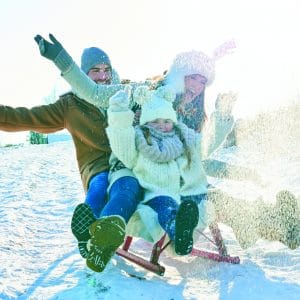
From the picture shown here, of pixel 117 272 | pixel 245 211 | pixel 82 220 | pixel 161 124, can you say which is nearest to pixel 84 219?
pixel 82 220

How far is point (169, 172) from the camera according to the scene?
3.38m

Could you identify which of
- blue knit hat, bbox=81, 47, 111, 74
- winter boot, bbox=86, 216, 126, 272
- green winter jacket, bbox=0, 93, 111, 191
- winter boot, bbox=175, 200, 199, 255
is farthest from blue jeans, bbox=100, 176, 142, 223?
blue knit hat, bbox=81, 47, 111, 74

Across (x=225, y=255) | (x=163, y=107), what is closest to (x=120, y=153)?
(x=163, y=107)

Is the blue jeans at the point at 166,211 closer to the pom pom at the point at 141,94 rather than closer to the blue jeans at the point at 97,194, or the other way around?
the blue jeans at the point at 97,194

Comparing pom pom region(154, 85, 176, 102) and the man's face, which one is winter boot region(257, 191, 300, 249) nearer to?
pom pom region(154, 85, 176, 102)

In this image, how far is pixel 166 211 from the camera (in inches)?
122

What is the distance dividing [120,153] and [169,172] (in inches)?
13.4

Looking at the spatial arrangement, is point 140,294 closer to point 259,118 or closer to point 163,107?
point 163,107

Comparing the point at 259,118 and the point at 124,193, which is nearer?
the point at 124,193

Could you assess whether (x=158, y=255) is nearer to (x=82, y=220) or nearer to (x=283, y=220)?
(x=82, y=220)

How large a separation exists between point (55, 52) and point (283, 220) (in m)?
1.77

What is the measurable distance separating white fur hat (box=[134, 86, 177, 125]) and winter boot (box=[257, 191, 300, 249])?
2.89 ft

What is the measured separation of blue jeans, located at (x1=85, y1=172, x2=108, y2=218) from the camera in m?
3.28


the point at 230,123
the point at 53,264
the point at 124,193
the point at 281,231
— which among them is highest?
the point at 230,123
